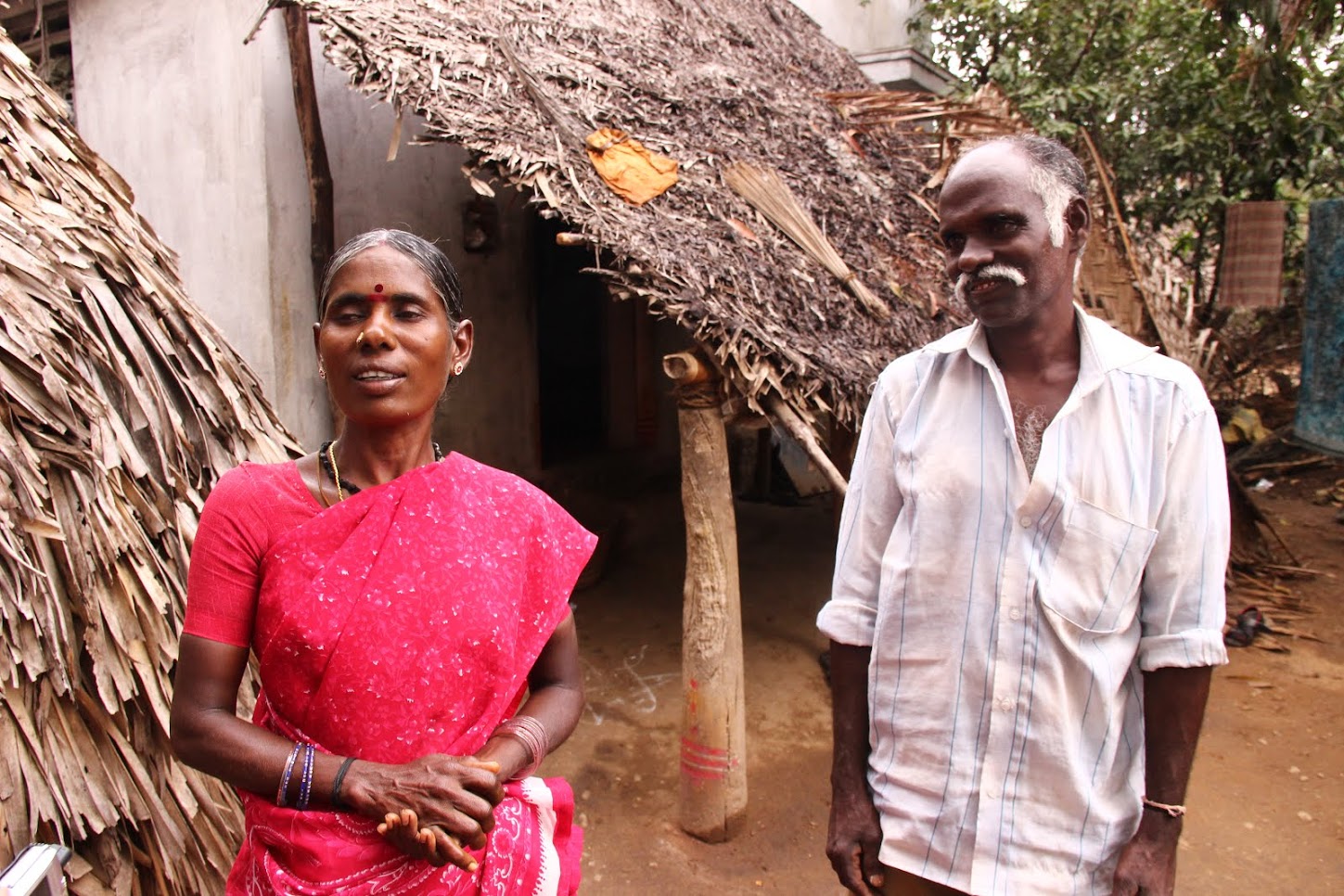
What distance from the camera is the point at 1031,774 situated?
1.55 meters

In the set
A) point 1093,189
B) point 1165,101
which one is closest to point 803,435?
point 1093,189

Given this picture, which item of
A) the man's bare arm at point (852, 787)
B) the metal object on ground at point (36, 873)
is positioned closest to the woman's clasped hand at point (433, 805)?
the metal object on ground at point (36, 873)

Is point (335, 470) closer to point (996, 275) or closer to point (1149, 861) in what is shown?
point (996, 275)

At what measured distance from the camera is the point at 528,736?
4.95 ft

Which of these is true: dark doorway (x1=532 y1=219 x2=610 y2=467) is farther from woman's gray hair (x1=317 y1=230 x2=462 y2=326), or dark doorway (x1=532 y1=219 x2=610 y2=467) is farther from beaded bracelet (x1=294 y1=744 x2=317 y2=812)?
beaded bracelet (x1=294 y1=744 x2=317 y2=812)

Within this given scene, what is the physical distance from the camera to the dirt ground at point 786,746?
3.91 meters

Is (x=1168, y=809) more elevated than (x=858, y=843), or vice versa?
(x=1168, y=809)

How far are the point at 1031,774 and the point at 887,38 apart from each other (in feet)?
37.6

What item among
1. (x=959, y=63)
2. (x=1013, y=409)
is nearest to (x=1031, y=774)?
(x=1013, y=409)

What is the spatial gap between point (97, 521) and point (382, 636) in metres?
1.13

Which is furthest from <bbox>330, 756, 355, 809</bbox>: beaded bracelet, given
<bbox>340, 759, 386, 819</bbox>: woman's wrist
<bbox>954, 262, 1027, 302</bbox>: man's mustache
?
<bbox>954, 262, 1027, 302</bbox>: man's mustache

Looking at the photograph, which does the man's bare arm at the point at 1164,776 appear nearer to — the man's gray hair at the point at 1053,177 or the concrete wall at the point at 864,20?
the man's gray hair at the point at 1053,177

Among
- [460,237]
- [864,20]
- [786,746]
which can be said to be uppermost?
[864,20]

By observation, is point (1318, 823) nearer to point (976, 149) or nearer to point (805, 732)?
point (805, 732)
